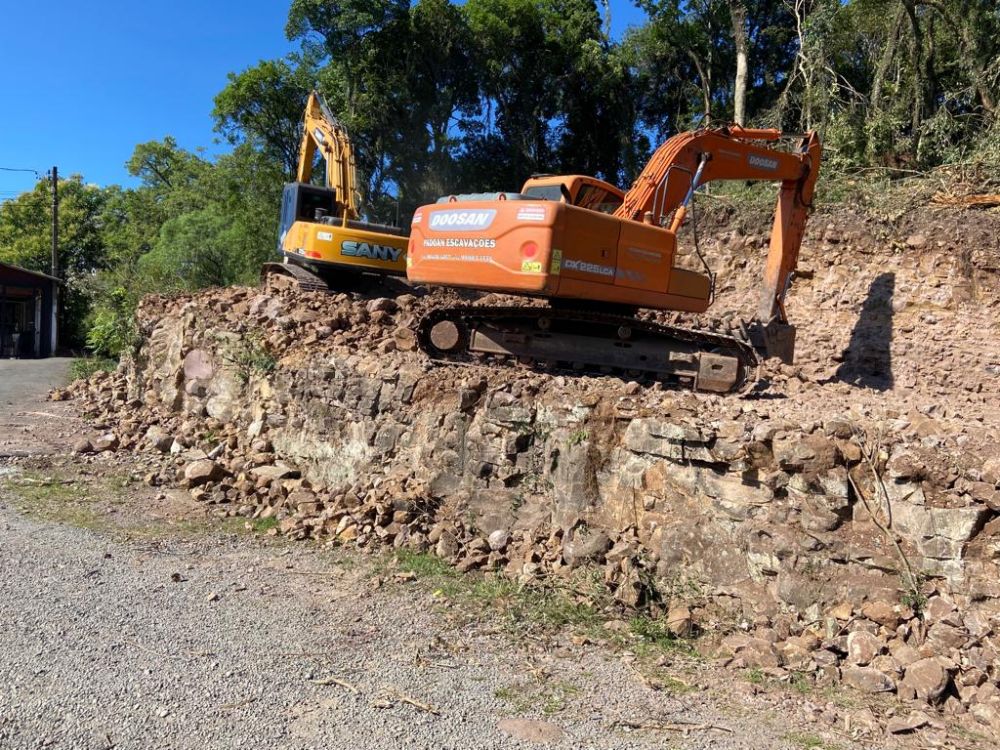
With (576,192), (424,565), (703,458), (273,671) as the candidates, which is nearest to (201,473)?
(424,565)

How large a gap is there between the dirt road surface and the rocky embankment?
64cm

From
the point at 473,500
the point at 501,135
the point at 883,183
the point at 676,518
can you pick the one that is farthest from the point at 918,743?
the point at 501,135

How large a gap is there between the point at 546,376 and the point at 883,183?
8.12 m

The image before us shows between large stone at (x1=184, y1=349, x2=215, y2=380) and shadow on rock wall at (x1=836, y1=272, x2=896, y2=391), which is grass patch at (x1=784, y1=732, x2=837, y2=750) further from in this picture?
large stone at (x1=184, y1=349, x2=215, y2=380)

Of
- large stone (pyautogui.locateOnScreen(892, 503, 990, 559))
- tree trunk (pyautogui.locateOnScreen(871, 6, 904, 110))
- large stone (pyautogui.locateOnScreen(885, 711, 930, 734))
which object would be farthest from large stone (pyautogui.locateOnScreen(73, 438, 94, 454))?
tree trunk (pyautogui.locateOnScreen(871, 6, 904, 110))

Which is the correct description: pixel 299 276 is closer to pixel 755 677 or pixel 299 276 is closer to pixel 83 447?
pixel 83 447

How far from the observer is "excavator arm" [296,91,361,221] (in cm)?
1144

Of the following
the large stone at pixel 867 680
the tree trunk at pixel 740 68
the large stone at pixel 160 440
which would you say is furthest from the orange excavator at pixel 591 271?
the tree trunk at pixel 740 68

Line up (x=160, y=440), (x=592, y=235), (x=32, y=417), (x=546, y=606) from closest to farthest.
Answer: (x=546, y=606) → (x=592, y=235) → (x=160, y=440) → (x=32, y=417)

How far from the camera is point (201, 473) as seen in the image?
807 cm

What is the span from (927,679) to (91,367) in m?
15.1

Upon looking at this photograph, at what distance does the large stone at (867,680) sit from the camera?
171 inches

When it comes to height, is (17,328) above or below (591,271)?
below

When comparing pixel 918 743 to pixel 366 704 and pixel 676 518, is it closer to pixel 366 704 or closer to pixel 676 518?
pixel 676 518
